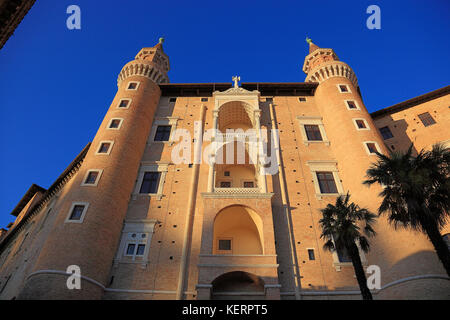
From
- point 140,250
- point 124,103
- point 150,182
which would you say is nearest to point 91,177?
point 150,182

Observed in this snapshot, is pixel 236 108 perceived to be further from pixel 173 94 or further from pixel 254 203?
pixel 254 203

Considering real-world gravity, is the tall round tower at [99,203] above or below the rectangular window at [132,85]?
below

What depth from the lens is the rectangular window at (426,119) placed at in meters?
28.4

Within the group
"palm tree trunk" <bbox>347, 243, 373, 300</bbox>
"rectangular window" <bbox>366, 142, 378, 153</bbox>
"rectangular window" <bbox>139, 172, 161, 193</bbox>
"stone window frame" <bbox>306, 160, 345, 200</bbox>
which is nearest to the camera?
"palm tree trunk" <bbox>347, 243, 373, 300</bbox>

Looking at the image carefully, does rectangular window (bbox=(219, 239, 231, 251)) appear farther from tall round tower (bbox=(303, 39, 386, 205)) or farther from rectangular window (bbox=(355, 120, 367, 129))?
rectangular window (bbox=(355, 120, 367, 129))

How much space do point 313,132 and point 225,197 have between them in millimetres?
12644

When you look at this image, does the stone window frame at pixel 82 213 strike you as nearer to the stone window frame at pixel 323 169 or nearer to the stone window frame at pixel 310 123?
the stone window frame at pixel 323 169

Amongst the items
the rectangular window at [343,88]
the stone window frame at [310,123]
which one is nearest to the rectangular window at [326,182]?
the stone window frame at [310,123]

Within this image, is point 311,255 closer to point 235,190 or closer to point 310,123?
point 235,190

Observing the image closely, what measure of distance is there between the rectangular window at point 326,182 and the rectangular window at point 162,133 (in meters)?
14.9

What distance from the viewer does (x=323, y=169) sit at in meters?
25.8

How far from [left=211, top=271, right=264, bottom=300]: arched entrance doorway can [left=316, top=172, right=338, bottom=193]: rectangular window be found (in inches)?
388

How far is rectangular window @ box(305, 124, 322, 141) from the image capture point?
28.8 meters

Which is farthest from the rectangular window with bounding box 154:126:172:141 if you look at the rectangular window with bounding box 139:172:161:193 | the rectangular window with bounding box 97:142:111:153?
the rectangular window with bounding box 97:142:111:153
